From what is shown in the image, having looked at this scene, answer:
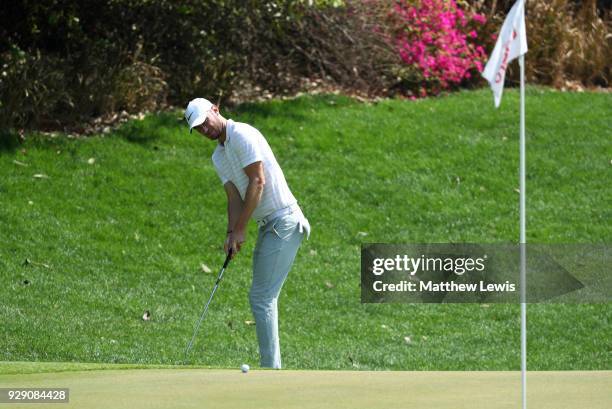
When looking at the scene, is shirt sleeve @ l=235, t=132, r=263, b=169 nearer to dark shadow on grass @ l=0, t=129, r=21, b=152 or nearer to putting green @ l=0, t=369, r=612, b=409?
putting green @ l=0, t=369, r=612, b=409

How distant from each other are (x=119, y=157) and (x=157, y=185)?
0.69m

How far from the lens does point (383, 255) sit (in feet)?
41.7

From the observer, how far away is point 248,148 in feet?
24.4

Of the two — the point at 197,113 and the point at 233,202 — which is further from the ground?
the point at 197,113

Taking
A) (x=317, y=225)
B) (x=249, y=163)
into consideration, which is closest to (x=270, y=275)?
(x=249, y=163)

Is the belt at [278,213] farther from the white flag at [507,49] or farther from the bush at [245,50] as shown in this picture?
the bush at [245,50]

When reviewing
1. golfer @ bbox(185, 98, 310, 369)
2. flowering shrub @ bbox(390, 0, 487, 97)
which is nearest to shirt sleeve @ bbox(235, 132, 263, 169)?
golfer @ bbox(185, 98, 310, 369)

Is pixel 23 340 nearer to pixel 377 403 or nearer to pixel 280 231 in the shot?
pixel 280 231

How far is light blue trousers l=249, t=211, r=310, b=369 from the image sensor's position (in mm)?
7508

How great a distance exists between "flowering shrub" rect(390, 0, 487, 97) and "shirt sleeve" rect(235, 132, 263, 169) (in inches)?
362

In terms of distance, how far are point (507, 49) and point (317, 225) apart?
7.63 meters

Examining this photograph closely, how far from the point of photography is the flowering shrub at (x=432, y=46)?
16.5 m

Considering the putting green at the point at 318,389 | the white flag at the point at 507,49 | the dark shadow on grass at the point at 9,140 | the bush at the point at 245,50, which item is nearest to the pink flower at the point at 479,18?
the bush at the point at 245,50

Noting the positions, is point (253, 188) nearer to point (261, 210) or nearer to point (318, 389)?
point (261, 210)
